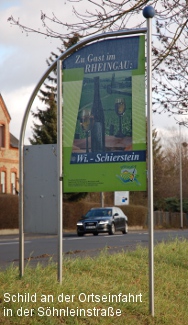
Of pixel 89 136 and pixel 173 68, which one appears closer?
pixel 89 136

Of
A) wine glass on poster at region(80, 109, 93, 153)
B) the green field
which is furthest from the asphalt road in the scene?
wine glass on poster at region(80, 109, 93, 153)

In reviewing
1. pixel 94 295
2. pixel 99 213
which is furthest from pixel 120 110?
pixel 99 213

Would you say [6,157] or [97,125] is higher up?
[6,157]

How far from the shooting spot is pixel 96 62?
9.79 metres

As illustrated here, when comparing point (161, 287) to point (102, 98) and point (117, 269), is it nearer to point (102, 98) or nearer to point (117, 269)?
point (117, 269)

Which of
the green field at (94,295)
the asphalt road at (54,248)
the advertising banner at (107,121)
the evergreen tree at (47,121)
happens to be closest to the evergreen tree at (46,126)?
the evergreen tree at (47,121)

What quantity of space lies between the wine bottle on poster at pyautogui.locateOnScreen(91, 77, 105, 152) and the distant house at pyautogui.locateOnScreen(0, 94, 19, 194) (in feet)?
138

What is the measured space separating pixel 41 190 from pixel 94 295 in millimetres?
1540

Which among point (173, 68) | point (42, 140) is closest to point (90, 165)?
point (173, 68)

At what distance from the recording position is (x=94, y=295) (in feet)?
30.9

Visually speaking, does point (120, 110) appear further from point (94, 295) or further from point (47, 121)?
point (47, 121)

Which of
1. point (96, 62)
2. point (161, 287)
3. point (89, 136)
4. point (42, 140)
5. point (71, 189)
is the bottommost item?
point (161, 287)

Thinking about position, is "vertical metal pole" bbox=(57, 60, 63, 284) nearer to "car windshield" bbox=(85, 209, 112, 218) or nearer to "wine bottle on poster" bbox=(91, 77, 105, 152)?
"wine bottle on poster" bbox=(91, 77, 105, 152)

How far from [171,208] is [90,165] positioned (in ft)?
226
